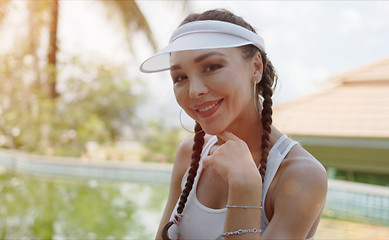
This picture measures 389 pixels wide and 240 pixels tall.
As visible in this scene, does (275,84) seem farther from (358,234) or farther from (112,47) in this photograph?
(112,47)

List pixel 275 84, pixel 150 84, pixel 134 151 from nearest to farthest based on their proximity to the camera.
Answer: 1. pixel 275 84
2. pixel 134 151
3. pixel 150 84

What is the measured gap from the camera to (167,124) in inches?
669

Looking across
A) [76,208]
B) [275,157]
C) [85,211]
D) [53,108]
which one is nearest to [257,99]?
[275,157]

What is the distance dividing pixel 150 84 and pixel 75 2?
6.82 m

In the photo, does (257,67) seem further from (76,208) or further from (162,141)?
(162,141)

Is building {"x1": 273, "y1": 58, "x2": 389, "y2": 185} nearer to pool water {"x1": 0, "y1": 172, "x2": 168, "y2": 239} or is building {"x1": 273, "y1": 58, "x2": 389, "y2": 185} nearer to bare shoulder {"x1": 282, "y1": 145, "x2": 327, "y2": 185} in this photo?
pool water {"x1": 0, "y1": 172, "x2": 168, "y2": 239}

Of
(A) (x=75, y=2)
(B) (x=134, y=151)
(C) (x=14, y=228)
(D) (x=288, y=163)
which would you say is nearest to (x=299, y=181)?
(D) (x=288, y=163)

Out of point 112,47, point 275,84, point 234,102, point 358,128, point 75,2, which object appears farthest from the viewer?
point 112,47

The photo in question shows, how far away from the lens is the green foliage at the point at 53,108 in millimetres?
13617

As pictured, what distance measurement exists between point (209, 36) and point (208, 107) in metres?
0.21

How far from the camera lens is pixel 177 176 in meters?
1.52

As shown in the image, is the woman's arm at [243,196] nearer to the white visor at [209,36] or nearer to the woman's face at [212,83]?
the woman's face at [212,83]

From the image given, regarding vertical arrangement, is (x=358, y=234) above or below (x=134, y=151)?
above

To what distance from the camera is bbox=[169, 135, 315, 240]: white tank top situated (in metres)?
1.21
